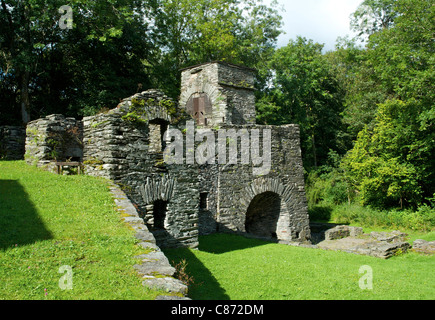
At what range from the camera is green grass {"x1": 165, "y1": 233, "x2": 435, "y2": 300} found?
6.67 m

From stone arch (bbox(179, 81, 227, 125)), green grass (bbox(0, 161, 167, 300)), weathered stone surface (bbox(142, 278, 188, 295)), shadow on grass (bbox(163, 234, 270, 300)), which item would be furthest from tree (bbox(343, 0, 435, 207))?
weathered stone surface (bbox(142, 278, 188, 295))

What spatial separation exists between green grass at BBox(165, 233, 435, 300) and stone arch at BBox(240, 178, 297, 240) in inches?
155

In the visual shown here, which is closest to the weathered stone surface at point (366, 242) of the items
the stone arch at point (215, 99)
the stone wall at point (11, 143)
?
the stone arch at point (215, 99)

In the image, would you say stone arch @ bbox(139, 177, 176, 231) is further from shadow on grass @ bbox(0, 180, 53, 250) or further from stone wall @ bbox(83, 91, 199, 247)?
shadow on grass @ bbox(0, 180, 53, 250)

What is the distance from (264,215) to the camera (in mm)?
16109

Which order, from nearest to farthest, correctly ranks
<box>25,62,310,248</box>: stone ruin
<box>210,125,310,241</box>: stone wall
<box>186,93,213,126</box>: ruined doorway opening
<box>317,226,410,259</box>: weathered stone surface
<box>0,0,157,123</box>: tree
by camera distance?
<box>25,62,310,248</box>: stone ruin → <box>317,226,410,259</box>: weathered stone surface → <box>210,125,310,241</box>: stone wall → <box>0,0,157,123</box>: tree → <box>186,93,213,126</box>: ruined doorway opening

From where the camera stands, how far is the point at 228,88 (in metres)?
19.0

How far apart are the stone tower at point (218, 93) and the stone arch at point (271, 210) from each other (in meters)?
5.10

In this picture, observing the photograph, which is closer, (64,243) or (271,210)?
(64,243)

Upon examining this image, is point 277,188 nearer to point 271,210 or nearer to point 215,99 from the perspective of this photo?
point 271,210

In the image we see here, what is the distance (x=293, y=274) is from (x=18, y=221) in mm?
6059

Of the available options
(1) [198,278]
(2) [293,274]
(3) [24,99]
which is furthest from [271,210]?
(3) [24,99]

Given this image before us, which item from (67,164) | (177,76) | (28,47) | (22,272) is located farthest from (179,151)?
(177,76)
